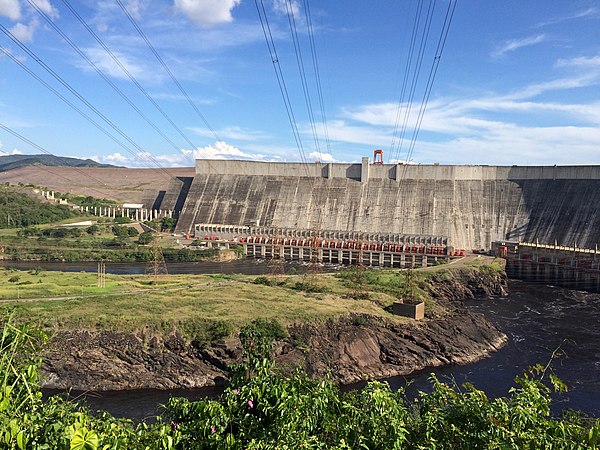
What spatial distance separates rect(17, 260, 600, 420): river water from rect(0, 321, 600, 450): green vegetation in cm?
545

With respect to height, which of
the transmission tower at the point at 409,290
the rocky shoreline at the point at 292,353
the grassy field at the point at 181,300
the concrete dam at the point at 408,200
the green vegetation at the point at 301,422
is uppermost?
the concrete dam at the point at 408,200

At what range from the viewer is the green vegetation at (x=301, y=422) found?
940 cm

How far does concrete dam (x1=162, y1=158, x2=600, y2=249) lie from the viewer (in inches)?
2931

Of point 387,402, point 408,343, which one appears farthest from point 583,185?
point 387,402

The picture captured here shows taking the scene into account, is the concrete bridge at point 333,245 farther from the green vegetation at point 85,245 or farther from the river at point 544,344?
the river at point 544,344

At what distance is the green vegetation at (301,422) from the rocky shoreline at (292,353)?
1997 cm

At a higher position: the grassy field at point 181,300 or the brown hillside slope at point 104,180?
the brown hillside slope at point 104,180

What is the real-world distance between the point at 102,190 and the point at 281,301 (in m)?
104

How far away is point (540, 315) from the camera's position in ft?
167

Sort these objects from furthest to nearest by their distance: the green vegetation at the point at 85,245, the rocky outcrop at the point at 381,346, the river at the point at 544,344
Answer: the green vegetation at the point at 85,245 < the rocky outcrop at the point at 381,346 < the river at the point at 544,344

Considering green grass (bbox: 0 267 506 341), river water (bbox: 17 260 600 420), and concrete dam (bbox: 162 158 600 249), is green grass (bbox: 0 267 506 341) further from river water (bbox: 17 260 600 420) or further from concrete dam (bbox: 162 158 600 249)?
concrete dam (bbox: 162 158 600 249)

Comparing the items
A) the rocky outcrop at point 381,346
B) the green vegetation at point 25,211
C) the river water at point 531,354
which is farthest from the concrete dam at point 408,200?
the rocky outcrop at point 381,346

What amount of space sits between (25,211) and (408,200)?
76374mm

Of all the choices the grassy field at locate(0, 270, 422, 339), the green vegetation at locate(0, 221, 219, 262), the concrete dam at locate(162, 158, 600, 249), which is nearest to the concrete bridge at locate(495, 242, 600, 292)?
the concrete dam at locate(162, 158, 600, 249)
